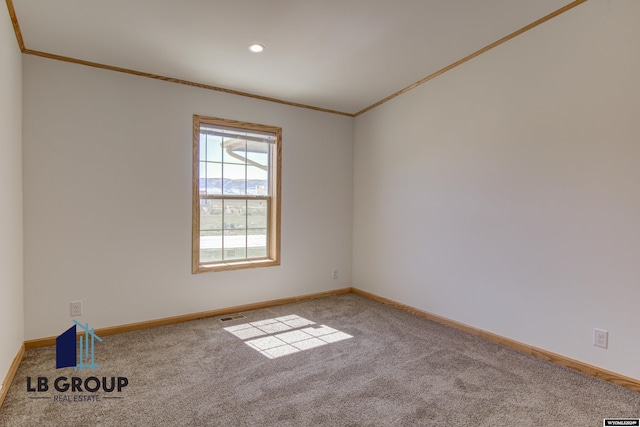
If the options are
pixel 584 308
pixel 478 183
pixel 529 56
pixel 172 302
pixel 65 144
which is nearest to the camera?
A: pixel 584 308

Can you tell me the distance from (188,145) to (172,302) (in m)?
1.61

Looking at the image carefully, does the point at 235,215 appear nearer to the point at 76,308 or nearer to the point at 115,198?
the point at 115,198

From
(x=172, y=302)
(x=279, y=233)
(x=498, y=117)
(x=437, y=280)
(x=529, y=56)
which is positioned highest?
(x=529, y=56)

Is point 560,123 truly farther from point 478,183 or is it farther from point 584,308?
point 584,308

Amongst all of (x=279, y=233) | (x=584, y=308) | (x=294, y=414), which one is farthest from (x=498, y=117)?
(x=294, y=414)

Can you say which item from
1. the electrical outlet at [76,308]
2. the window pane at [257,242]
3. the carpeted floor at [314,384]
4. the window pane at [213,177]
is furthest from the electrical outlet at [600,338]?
the electrical outlet at [76,308]

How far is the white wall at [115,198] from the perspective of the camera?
282 cm

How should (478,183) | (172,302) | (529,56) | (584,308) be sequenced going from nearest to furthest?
1. (584,308)
2. (529,56)
3. (478,183)
4. (172,302)

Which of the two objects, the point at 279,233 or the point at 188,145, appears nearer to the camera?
the point at 188,145

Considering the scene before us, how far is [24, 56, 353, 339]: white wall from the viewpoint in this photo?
2.82 metres

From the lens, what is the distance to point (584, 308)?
244 cm

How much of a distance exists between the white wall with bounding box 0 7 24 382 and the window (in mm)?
1371

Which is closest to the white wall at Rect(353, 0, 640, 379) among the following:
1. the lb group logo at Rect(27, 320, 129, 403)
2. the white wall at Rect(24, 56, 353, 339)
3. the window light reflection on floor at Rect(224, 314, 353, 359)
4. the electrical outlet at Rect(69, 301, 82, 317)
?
the window light reflection on floor at Rect(224, 314, 353, 359)

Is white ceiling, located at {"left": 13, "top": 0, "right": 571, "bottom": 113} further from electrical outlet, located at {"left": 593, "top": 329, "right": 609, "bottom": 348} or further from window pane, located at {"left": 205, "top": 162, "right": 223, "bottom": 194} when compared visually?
electrical outlet, located at {"left": 593, "top": 329, "right": 609, "bottom": 348}
